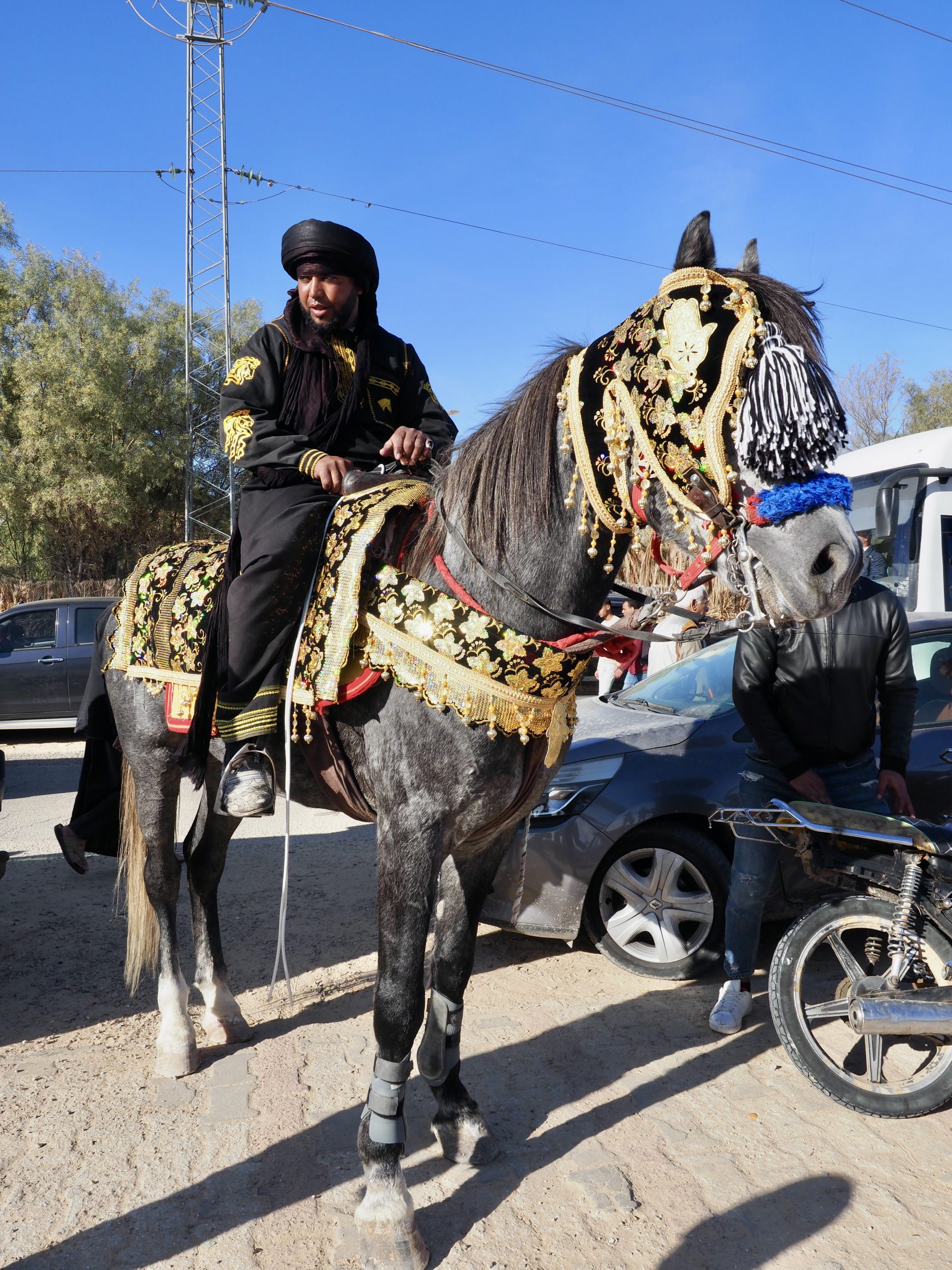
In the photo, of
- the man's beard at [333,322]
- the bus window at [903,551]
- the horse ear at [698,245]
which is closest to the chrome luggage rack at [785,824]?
the horse ear at [698,245]

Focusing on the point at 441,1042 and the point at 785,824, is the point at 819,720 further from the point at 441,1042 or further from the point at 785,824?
the point at 441,1042

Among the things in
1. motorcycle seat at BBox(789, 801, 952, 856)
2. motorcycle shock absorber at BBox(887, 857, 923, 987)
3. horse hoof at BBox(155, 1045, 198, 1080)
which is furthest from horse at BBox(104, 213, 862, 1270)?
motorcycle shock absorber at BBox(887, 857, 923, 987)

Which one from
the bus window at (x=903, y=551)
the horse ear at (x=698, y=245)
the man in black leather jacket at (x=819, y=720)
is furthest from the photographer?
the bus window at (x=903, y=551)

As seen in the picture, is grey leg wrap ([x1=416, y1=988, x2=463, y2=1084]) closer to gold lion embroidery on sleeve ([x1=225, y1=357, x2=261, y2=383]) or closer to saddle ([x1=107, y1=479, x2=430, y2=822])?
saddle ([x1=107, y1=479, x2=430, y2=822])

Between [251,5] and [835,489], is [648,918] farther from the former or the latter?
[251,5]

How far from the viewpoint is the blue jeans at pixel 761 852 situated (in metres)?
3.74

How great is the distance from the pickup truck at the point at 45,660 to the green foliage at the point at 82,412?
1511 centimetres

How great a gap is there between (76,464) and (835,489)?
27.1 m

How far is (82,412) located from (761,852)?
86.2ft

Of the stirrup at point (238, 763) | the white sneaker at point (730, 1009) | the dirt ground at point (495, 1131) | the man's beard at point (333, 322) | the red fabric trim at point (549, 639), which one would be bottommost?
the dirt ground at point (495, 1131)

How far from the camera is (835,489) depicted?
6.41 feet

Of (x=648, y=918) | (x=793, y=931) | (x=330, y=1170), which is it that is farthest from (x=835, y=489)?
(x=648, y=918)

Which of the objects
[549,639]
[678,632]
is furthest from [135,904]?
[678,632]

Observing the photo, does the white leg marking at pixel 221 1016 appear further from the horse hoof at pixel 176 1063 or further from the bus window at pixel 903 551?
the bus window at pixel 903 551
